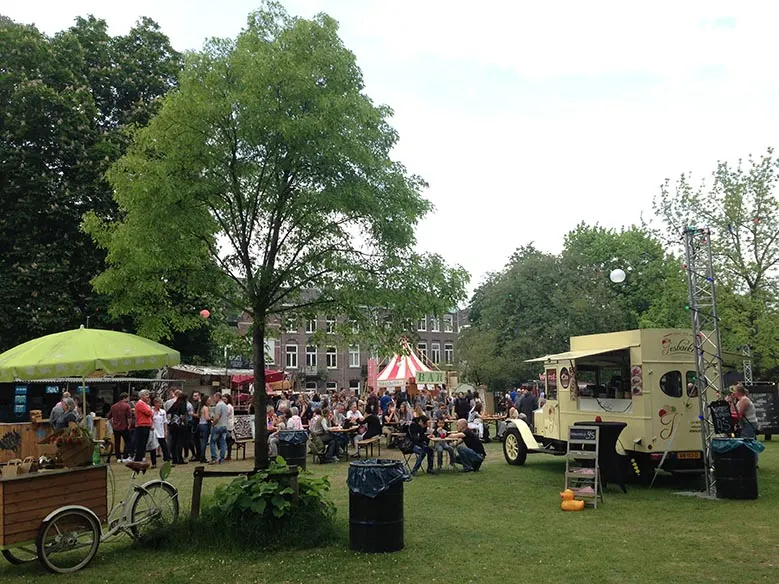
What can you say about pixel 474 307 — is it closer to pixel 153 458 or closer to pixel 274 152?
pixel 153 458

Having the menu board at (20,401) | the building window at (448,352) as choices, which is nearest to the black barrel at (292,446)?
the menu board at (20,401)

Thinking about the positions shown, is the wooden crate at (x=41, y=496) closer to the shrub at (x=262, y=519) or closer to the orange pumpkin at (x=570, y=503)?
the shrub at (x=262, y=519)

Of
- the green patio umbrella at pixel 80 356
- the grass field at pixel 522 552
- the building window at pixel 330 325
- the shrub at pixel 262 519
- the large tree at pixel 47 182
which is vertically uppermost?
the large tree at pixel 47 182

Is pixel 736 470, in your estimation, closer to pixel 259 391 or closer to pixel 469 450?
pixel 469 450

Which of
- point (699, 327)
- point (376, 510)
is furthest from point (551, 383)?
point (376, 510)

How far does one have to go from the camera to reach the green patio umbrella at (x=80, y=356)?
7.18 meters

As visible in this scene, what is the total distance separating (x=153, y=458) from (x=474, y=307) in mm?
44077

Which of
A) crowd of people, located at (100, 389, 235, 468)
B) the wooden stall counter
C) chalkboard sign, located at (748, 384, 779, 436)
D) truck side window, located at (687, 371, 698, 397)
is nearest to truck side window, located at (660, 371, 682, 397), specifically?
truck side window, located at (687, 371, 698, 397)

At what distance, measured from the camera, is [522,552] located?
7.14m

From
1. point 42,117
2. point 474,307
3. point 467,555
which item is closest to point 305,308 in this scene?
point 467,555

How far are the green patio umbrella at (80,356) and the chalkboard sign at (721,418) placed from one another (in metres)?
8.13

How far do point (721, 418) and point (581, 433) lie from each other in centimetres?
211

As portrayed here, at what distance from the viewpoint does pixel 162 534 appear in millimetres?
7422

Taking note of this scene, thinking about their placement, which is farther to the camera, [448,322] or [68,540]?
[448,322]
